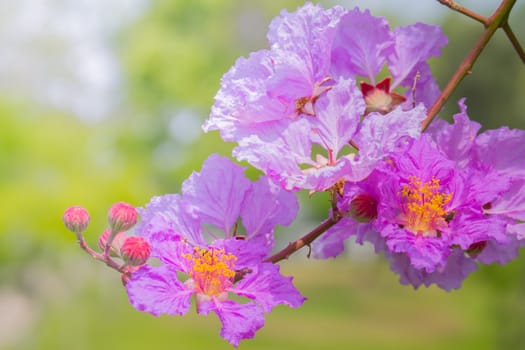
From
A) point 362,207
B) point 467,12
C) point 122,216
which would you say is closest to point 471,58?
point 467,12

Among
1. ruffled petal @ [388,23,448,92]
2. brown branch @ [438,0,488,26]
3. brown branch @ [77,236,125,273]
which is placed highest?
brown branch @ [438,0,488,26]

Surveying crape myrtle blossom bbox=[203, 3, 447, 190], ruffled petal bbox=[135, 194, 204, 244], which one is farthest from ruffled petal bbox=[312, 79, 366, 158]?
ruffled petal bbox=[135, 194, 204, 244]

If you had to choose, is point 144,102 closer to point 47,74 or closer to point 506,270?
point 47,74

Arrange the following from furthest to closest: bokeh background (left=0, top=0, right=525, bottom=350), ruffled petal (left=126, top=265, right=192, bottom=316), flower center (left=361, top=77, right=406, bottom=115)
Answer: bokeh background (left=0, top=0, right=525, bottom=350)
flower center (left=361, top=77, right=406, bottom=115)
ruffled petal (left=126, top=265, right=192, bottom=316)

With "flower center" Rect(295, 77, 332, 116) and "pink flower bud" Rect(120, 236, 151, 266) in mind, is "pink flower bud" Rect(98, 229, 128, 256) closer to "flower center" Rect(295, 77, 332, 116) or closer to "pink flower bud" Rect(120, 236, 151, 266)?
"pink flower bud" Rect(120, 236, 151, 266)

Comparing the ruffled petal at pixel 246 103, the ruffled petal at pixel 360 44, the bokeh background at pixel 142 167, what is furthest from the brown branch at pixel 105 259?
the bokeh background at pixel 142 167

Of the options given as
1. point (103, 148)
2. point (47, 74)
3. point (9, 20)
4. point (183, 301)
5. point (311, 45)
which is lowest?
point (103, 148)

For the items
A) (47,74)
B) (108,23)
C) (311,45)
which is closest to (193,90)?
(108,23)

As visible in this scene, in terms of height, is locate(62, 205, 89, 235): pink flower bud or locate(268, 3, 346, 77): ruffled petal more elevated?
locate(268, 3, 346, 77): ruffled petal
